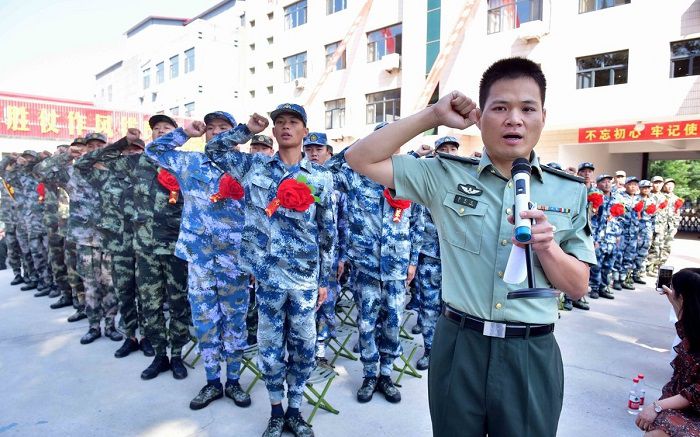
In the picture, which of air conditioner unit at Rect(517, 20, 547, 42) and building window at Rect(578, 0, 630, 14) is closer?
building window at Rect(578, 0, 630, 14)

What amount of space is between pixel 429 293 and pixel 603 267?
5340 mm

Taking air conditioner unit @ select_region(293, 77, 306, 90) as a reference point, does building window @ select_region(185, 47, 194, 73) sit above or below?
above

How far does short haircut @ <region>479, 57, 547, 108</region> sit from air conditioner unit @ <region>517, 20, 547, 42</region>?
54.5 ft

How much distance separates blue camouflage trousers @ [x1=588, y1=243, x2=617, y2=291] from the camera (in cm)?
824

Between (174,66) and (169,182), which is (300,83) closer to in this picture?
(174,66)

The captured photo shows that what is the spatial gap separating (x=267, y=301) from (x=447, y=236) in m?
1.83

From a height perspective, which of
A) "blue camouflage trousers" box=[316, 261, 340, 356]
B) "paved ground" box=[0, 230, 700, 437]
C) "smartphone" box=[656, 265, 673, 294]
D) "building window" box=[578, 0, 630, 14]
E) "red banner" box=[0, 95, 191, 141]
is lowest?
"paved ground" box=[0, 230, 700, 437]

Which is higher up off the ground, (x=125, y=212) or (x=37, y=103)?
(x=37, y=103)

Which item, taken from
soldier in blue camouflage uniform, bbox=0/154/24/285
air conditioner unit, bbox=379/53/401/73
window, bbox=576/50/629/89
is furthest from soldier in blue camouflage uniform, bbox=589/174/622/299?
air conditioner unit, bbox=379/53/401/73

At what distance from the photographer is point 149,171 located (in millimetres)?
4383

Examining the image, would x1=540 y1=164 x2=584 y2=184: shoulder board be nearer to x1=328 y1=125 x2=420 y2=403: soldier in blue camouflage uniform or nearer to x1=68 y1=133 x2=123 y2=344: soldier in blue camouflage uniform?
x1=328 y1=125 x2=420 y2=403: soldier in blue camouflage uniform

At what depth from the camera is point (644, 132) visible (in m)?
14.3

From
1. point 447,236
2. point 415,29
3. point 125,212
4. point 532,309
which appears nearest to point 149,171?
point 125,212

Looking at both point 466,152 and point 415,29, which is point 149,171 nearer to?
point 466,152
